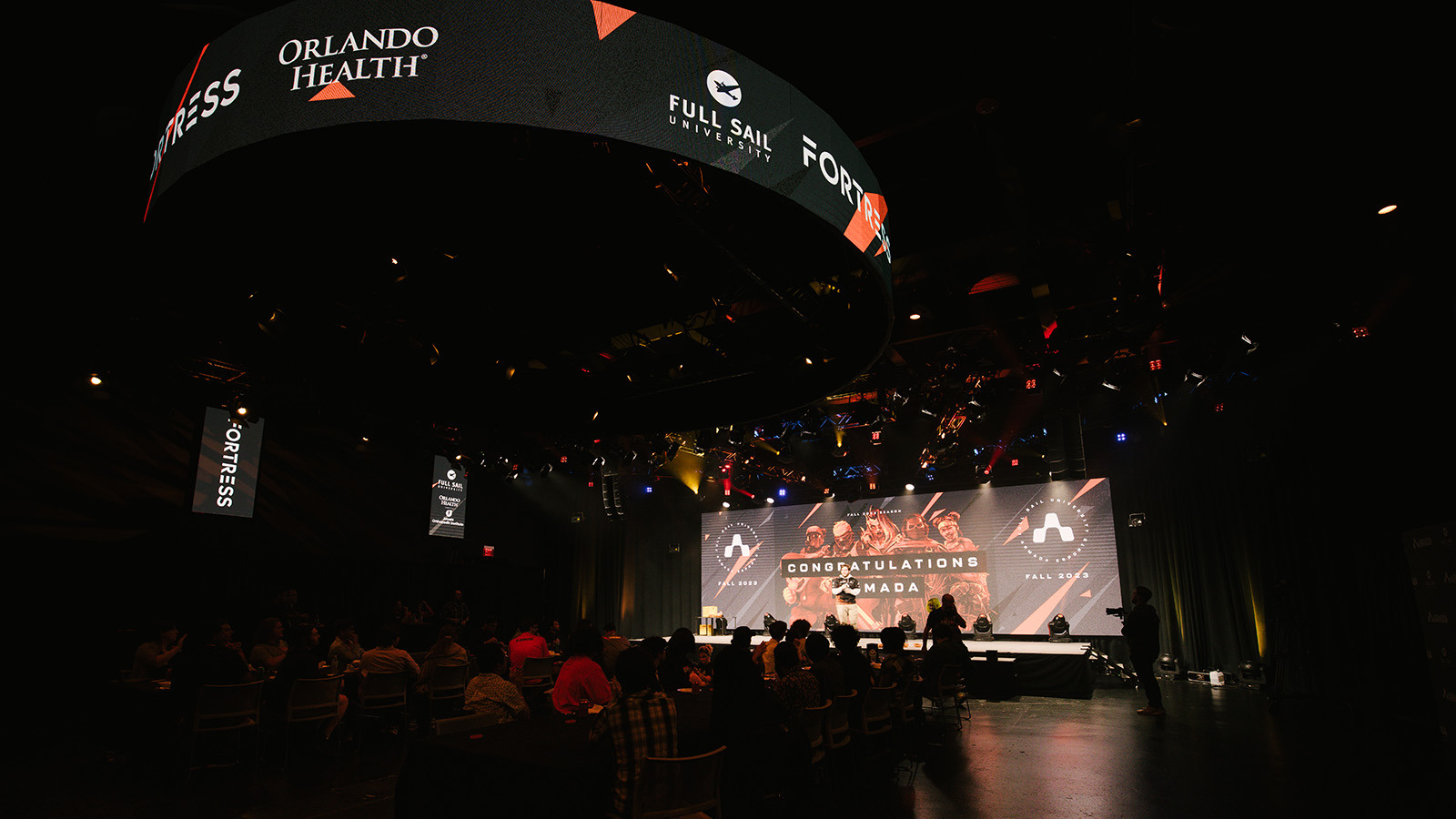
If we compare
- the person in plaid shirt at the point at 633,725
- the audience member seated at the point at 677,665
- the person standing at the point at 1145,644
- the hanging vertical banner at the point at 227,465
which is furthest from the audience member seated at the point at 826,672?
the hanging vertical banner at the point at 227,465

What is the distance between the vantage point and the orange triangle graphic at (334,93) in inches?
71.6

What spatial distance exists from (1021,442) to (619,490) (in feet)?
26.7

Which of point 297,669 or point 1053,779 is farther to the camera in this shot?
point 297,669

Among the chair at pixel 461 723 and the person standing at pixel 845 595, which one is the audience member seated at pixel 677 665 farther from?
the person standing at pixel 845 595

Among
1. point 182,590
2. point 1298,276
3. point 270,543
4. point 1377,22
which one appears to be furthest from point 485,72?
point 270,543

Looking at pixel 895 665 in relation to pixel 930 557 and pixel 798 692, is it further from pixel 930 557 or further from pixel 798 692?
pixel 930 557

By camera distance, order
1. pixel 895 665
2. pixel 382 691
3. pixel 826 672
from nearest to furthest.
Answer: pixel 826 672 < pixel 895 665 < pixel 382 691

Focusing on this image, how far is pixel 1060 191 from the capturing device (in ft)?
19.7

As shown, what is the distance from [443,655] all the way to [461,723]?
294cm

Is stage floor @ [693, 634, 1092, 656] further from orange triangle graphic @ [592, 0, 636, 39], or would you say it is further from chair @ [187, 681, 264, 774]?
orange triangle graphic @ [592, 0, 636, 39]

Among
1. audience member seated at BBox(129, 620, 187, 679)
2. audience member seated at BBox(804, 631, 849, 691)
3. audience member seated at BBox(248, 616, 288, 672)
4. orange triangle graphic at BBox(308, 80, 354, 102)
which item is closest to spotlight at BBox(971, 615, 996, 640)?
audience member seated at BBox(804, 631, 849, 691)

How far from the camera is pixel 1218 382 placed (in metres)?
8.97

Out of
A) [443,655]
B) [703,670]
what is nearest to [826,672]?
[703,670]

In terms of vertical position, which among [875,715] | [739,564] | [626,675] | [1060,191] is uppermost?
[1060,191]
